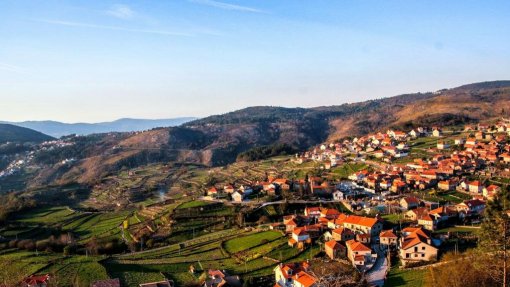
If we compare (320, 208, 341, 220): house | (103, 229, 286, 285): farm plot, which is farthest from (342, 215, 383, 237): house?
(103, 229, 286, 285): farm plot

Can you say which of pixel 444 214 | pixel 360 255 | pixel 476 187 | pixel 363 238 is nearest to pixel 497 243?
pixel 360 255

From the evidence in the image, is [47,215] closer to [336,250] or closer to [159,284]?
[159,284]

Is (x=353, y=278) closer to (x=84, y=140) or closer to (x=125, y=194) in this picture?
(x=125, y=194)

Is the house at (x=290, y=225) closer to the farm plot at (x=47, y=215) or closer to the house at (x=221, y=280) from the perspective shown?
the house at (x=221, y=280)

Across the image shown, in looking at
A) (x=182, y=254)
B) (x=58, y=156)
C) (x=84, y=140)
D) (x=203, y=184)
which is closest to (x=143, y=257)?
(x=182, y=254)

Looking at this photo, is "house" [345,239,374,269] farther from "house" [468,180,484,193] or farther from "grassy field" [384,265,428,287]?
"house" [468,180,484,193]

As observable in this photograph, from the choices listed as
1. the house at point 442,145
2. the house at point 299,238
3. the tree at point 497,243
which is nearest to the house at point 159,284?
the house at point 299,238
